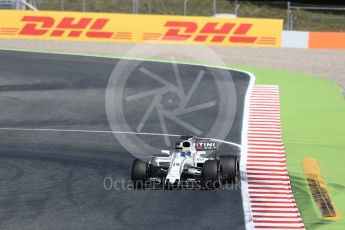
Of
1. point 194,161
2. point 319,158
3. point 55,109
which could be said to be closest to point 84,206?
point 194,161

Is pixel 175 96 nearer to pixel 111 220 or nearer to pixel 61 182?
pixel 61 182

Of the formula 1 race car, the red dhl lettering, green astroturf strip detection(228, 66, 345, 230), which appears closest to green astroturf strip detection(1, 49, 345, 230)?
green astroturf strip detection(228, 66, 345, 230)

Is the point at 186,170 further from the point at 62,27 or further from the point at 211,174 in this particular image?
the point at 62,27

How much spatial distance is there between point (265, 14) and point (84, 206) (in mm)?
45308

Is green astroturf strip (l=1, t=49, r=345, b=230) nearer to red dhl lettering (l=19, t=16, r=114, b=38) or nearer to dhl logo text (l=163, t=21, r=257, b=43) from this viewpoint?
dhl logo text (l=163, t=21, r=257, b=43)

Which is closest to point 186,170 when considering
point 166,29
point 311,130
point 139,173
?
point 139,173

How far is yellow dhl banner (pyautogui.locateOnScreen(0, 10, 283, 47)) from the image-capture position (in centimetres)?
4275

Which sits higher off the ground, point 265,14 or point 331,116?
point 265,14

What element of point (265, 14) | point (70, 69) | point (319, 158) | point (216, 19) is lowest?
point (319, 158)

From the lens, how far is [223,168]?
1552 centimetres

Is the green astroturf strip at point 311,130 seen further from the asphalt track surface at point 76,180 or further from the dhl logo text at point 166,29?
the dhl logo text at point 166,29

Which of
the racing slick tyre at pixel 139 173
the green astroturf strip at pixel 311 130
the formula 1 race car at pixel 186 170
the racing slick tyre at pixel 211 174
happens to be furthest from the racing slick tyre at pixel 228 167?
the racing slick tyre at pixel 139 173

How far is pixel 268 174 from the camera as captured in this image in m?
17.1

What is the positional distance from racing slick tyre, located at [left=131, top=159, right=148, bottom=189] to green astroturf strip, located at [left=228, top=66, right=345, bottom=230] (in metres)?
3.00
